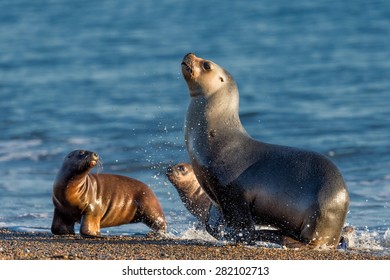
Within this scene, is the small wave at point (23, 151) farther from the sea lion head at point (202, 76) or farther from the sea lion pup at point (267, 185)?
the sea lion pup at point (267, 185)

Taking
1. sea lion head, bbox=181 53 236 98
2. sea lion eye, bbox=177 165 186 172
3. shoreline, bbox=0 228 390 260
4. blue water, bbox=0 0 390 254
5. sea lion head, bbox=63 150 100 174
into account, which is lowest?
blue water, bbox=0 0 390 254

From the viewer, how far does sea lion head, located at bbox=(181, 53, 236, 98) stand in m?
9.81

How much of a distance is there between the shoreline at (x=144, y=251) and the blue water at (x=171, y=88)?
117 centimetres

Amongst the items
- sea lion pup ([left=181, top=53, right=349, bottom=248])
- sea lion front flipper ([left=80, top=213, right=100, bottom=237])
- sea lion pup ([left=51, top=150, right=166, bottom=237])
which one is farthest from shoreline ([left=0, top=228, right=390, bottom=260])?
sea lion pup ([left=51, top=150, right=166, bottom=237])

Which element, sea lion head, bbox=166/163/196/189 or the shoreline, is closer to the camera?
the shoreline

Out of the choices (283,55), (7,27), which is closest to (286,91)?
(283,55)

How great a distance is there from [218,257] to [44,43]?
25.9 metres

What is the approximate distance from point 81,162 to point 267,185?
227 cm

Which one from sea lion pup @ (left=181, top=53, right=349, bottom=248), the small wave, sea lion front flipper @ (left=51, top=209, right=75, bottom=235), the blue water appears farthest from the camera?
the small wave

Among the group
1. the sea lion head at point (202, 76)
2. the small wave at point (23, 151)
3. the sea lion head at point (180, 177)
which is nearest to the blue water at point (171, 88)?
the small wave at point (23, 151)

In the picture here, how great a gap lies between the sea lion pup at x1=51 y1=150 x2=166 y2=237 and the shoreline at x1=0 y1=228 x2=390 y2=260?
709mm

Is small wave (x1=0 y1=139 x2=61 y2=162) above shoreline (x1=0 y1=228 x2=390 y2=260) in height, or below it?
below

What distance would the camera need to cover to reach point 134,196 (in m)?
11.6

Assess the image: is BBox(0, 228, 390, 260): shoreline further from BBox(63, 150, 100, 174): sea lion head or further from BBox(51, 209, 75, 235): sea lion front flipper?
BBox(63, 150, 100, 174): sea lion head
